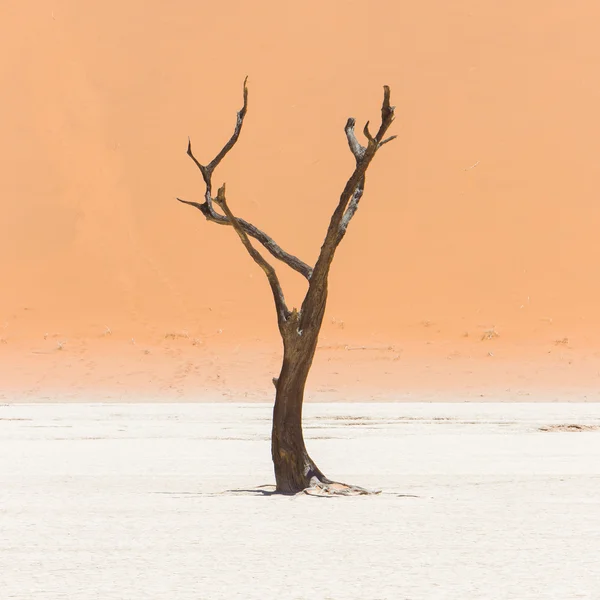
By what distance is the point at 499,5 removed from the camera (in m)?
51.3

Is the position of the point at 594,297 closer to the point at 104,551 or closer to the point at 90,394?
the point at 90,394

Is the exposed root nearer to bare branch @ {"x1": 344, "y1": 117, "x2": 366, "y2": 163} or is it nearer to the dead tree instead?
the dead tree

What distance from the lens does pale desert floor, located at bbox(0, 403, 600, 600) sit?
26.7ft

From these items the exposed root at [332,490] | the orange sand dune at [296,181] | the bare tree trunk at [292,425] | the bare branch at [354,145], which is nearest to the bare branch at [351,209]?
the bare branch at [354,145]

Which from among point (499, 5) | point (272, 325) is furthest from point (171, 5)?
point (272, 325)

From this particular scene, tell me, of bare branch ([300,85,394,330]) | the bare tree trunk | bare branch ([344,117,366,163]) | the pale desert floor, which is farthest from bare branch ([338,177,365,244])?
the pale desert floor

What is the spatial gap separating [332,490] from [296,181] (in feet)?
113

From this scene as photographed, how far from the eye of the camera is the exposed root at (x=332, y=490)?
43.6 feet

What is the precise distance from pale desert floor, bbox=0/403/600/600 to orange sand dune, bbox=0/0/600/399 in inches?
659

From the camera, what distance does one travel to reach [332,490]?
43.9 feet

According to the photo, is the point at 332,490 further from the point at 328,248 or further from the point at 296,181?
the point at 296,181

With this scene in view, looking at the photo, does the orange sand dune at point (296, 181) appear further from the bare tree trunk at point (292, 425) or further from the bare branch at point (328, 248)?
the bare branch at point (328, 248)

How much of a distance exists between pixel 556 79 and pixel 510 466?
113 ft

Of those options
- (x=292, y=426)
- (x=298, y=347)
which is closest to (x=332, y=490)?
(x=292, y=426)
